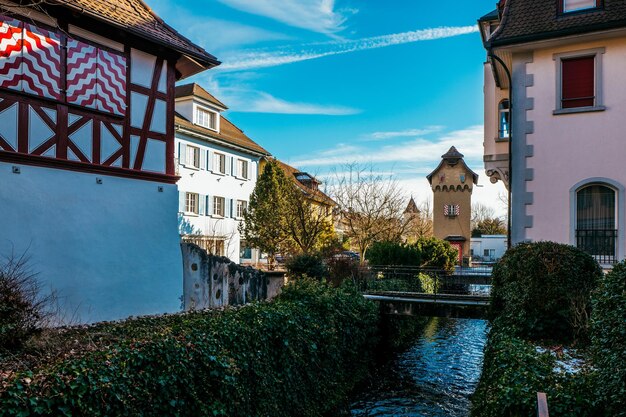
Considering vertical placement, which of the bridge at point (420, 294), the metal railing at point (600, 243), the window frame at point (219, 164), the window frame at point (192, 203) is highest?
the window frame at point (219, 164)

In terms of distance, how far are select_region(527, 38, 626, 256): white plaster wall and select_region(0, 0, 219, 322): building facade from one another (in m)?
9.14

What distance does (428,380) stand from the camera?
40.4 feet

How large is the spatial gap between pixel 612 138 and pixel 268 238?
827 inches

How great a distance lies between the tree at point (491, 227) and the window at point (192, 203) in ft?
153

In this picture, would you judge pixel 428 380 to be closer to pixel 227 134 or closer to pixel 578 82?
pixel 578 82

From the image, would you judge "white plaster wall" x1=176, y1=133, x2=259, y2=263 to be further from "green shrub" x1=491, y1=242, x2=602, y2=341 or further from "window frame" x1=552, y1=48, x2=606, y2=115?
"green shrub" x1=491, y1=242, x2=602, y2=341

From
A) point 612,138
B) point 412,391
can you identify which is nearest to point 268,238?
point 412,391

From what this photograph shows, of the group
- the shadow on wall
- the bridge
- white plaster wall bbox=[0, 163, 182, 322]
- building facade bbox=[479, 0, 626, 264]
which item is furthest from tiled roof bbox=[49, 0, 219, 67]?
the bridge

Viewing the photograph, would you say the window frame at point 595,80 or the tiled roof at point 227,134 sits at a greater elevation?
the tiled roof at point 227,134

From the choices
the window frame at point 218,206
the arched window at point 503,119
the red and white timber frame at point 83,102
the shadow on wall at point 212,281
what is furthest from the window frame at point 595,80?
the window frame at point 218,206

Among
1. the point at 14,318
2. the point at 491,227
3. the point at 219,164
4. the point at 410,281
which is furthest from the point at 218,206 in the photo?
the point at 491,227

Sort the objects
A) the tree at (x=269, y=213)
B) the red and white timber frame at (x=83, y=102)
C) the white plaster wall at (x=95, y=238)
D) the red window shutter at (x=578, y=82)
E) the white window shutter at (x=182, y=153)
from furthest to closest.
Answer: the tree at (x=269, y=213)
the white window shutter at (x=182, y=153)
the red window shutter at (x=578, y=82)
the white plaster wall at (x=95, y=238)
the red and white timber frame at (x=83, y=102)

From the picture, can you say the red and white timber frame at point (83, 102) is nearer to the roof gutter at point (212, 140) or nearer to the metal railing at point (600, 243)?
the metal railing at point (600, 243)

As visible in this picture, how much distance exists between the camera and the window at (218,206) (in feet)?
103
